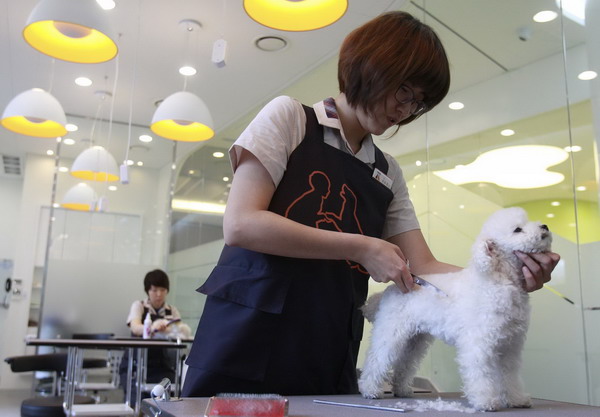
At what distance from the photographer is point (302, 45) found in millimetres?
5219

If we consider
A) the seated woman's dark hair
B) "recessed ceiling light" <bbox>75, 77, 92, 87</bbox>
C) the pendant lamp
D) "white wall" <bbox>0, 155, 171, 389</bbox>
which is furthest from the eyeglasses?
"white wall" <bbox>0, 155, 171, 389</bbox>

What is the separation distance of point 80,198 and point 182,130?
8.80 ft

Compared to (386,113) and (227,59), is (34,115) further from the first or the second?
(386,113)

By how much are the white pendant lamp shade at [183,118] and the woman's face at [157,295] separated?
157 centimetres

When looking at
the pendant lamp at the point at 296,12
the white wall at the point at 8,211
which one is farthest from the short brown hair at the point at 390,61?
the white wall at the point at 8,211

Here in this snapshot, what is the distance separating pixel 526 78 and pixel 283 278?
8.88 ft

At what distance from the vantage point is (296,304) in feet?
3.51

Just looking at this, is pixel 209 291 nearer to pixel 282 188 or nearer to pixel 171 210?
pixel 282 188

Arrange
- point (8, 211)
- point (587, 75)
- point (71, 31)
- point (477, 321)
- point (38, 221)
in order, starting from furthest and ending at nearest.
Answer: point (8, 211) → point (38, 221) → point (71, 31) → point (587, 75) → point (477, 321)

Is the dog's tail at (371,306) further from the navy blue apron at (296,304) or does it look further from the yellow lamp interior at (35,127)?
the yellow lamp interior at (35,127)

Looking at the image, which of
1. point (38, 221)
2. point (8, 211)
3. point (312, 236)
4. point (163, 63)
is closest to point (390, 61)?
point (312, 236)

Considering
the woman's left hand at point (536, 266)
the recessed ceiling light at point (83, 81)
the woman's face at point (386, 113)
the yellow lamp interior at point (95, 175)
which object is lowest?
the woman's left hand at point (536, 266)

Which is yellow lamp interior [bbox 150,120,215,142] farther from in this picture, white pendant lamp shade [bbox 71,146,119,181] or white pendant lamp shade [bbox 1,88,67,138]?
white pendant lamp shade [bbox 71,146,119,181]

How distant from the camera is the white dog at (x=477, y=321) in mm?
964
